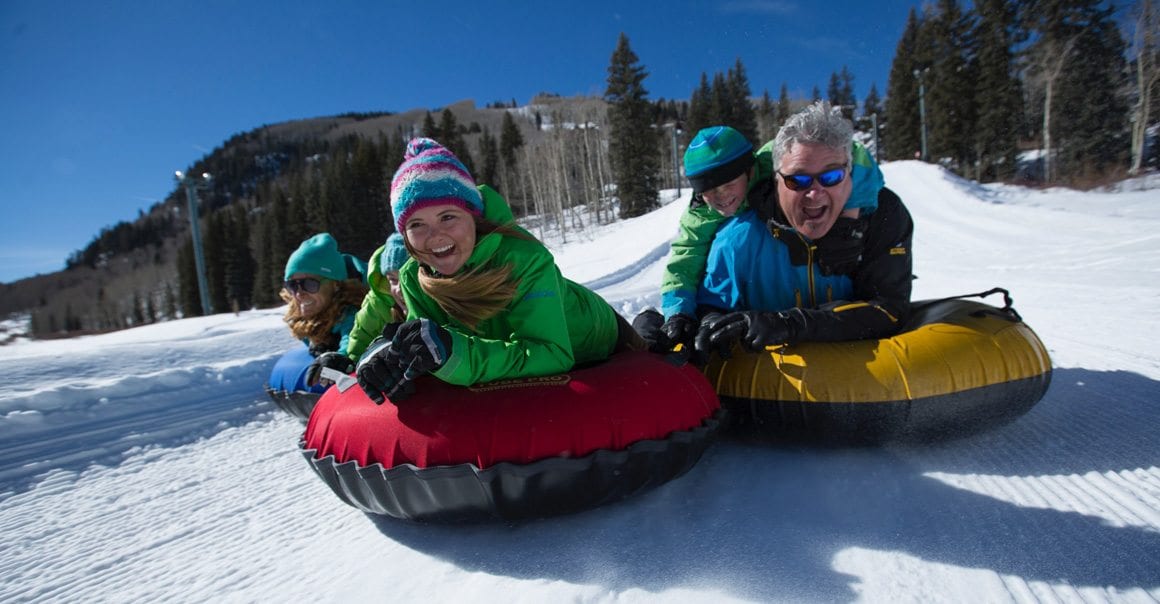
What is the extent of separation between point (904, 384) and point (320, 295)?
13.1ft

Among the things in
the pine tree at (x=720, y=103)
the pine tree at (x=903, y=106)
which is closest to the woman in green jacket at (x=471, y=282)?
the pine tree at (x=903, y=106)

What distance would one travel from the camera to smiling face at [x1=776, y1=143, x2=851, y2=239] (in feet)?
8.06

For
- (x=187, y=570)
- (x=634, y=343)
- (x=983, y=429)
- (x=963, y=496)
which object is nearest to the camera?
(x=963, y=496)

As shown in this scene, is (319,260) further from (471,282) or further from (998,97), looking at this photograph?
(998,97)

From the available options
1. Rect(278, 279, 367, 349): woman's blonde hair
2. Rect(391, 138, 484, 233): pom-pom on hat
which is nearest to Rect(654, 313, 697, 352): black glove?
Rect(391, 138, 484, 233): pom-pom on hat

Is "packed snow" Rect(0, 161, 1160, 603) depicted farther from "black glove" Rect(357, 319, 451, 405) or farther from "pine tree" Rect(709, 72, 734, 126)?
"pine tree" Rect(709, 72, 734, 126)

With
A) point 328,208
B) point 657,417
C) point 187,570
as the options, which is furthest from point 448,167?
point 328,208

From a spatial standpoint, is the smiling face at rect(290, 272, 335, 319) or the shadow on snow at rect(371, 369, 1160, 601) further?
the smiling face at rect(290, 272, 335, 319)

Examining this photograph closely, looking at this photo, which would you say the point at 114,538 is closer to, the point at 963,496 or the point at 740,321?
the point at 740,321

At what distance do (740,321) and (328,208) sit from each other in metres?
46.2

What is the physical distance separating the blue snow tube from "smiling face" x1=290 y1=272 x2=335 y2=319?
32cm

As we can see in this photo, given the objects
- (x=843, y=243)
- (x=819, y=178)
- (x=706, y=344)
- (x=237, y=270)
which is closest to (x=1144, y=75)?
(x=843, y=243)

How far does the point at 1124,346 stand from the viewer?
3604mm

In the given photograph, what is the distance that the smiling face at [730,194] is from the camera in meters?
2.96
